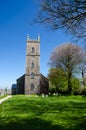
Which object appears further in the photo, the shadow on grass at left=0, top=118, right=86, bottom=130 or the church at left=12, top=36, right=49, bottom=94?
the church at left=12, top=36, right=49, bottom=94

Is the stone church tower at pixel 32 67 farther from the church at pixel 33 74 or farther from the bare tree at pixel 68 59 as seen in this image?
the bare tree at pixel 68 59

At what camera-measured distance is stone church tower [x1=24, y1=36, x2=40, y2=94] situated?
60562 millimetres

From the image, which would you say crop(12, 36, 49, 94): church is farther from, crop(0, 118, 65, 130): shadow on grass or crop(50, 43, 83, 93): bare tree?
crop(0, 118, 65, 130): shadow on grass

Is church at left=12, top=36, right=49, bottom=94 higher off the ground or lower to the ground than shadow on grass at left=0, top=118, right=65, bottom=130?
higher

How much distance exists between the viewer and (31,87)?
60531mm

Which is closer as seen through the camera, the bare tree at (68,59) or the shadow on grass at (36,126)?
the shadow on grass at (36,126)

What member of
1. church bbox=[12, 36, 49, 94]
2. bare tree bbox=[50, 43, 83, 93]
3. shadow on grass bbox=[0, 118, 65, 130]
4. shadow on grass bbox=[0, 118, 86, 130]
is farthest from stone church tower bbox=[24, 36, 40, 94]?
shadow on grass bbox=[0, 118, 65, 130]

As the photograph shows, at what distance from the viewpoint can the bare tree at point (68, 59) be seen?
52.1 metres

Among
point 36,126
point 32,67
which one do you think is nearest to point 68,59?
point 32,67

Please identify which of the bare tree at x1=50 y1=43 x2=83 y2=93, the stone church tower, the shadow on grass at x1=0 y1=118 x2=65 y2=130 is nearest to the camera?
the shadow on grass at x1=0 y1=118 x2=65 y2=130

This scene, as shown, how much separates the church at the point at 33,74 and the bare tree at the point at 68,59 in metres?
8.03

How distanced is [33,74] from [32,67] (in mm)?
1668

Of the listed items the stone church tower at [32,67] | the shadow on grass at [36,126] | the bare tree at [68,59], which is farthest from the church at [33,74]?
the shadow on grass at [36,126]

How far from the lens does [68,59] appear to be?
52.7 metres
